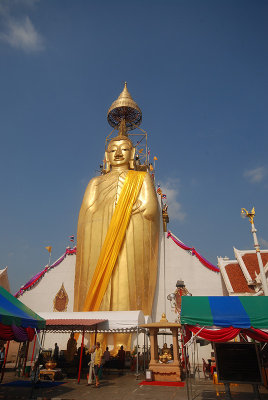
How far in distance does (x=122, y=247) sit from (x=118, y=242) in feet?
1.09

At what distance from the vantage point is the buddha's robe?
13.4m

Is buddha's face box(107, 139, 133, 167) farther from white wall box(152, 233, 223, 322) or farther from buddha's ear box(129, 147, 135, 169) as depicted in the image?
white wall box(152, 233, 223, 322)

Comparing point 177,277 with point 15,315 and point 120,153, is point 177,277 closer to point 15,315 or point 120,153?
point 120,153

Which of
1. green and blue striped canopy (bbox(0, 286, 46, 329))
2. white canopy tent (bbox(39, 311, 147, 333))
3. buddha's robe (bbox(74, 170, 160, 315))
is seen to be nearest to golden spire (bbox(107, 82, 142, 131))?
buddha's robe (bbox(74, 170, 160, 315))

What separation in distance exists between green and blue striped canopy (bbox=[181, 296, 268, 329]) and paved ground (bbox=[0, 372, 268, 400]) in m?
1.80

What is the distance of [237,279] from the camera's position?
1339cm

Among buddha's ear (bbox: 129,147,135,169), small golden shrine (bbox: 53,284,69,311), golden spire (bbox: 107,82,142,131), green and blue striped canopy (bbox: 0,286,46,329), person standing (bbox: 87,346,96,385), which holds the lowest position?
person standing (bbox: 87,346,96,385)

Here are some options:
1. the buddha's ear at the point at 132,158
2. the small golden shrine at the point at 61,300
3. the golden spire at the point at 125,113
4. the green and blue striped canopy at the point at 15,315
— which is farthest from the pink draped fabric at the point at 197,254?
the green and blue striped canopy at the point at 15,315

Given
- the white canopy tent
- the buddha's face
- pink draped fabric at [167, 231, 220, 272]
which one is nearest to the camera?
the white canopy tent

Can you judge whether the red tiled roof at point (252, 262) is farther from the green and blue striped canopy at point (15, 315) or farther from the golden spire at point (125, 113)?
the golden spire at point (125, 113)

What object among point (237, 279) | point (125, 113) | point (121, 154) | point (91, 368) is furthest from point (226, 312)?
point (125, 113)

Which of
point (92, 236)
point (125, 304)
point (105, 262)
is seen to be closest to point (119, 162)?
point (92, 236)

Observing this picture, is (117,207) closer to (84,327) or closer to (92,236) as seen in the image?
(92,236)

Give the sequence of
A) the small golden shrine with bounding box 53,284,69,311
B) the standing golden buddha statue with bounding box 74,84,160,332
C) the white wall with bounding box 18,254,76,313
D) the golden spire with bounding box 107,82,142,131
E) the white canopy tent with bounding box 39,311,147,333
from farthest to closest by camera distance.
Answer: the golden spire with bounding box 107,82,142,131, the white wall with bounding box 18,254,76,313, the small golden shrine with bounding box 53,284,69,311, the standing golden buddha statue with bounding box 74,84,160,332, the white canopy tent with bounding box 39,311,147,333
